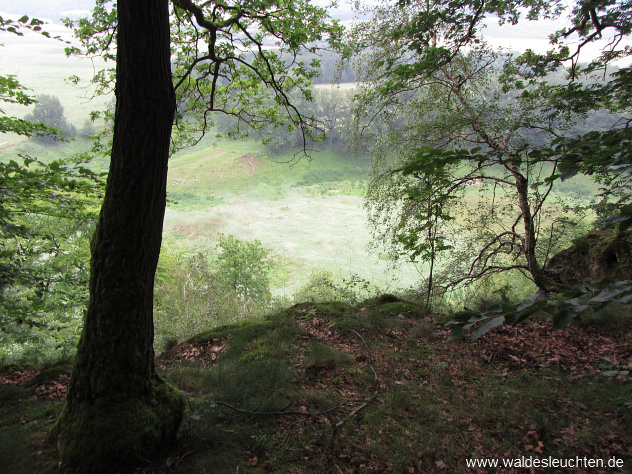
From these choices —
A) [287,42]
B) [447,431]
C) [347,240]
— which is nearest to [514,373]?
[447,431]

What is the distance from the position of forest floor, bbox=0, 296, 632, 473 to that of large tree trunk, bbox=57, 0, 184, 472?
0.91ft

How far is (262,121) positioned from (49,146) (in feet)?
233

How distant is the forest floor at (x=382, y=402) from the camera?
2.27 metres

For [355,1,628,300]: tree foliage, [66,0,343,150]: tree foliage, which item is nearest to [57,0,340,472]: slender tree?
[66,0,343,150]: tree foliage

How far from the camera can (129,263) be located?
2254 mm

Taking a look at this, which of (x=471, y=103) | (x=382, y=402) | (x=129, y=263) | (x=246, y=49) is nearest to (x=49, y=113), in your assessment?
(x=246, y=49)

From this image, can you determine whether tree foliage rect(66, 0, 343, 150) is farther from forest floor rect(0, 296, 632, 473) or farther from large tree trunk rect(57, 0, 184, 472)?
forest floor rect(0, 296, 632, 473)

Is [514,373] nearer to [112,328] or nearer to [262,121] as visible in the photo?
[112,328]

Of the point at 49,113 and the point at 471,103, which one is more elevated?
the point at 49,113

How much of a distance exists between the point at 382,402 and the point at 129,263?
2.43 meters

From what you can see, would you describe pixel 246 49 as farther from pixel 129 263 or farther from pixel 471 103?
pixel 471 103

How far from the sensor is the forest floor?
227 cm

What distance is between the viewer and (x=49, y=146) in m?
58.4

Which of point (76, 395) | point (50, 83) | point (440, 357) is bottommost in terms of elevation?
point (440, 357)
